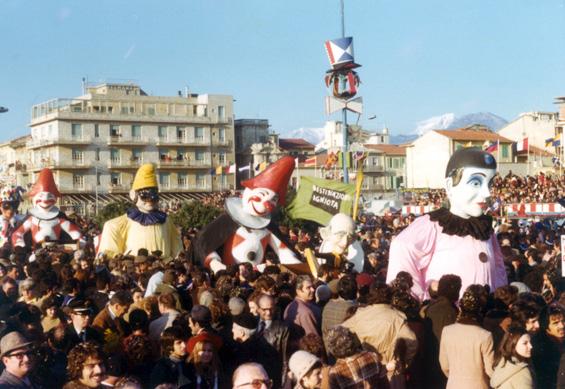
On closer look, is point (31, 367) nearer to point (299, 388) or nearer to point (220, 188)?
point (299, 388)

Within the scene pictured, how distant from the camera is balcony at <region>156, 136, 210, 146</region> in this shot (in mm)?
59981

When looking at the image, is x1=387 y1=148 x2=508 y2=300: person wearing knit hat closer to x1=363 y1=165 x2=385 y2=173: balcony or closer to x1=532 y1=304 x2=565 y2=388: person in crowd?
x1=532 y1=304 x2=565 y2=388: person in crowd

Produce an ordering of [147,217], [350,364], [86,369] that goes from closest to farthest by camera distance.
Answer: [86,369], [350,364], [147,217]

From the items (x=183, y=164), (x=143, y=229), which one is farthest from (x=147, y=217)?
(x=183, y=164)

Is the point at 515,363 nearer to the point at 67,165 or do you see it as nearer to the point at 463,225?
the point at 463,225

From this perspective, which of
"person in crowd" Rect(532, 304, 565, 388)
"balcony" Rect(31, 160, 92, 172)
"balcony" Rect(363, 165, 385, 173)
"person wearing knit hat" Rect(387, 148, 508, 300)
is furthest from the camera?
"balcony" Rect(363, 165, 385, 173)

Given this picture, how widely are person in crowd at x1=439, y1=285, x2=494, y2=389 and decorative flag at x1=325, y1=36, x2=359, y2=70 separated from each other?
17178mm

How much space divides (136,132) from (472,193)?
50.4m

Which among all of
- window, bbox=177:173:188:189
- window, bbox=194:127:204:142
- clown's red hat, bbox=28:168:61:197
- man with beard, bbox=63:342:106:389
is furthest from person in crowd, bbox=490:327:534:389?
window, bbox=194:127:204:142

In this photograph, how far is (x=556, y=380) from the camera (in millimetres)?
6316

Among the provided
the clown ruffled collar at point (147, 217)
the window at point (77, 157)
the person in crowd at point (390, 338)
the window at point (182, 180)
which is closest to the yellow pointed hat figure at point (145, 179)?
the clown ruffled collar at point (147, 217)

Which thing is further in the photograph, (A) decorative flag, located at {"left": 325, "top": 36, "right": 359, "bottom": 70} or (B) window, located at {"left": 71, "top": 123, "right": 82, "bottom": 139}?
(B) window, located at {"left": 71, "top": 123, "right": 82, "bottom": 139}

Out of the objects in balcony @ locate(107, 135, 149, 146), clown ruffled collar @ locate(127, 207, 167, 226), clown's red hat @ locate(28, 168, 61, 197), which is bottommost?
clown ruffled collar @ locate(127, 207, 167, 226)

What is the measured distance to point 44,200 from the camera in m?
16.9
